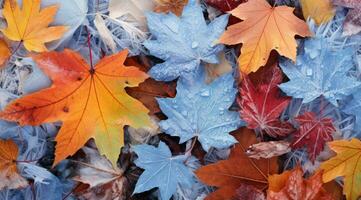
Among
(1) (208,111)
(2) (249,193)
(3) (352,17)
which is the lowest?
(2) (249,193)

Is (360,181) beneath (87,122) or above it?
beneath

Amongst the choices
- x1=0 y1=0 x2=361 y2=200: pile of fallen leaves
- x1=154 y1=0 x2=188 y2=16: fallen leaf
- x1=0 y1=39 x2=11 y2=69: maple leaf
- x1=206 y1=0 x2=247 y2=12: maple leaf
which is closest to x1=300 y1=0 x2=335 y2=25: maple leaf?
x1=0 y1=0 x2=361 y2=200: pile of fallen leaves

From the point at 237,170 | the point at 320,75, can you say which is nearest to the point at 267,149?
the point at 237,170

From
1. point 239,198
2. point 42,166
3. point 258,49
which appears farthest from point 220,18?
point 42,166

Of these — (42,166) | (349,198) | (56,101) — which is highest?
(56,101)

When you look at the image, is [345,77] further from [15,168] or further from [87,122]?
[15,168]

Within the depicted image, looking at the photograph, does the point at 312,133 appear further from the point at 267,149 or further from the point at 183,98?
the point at 183,98
